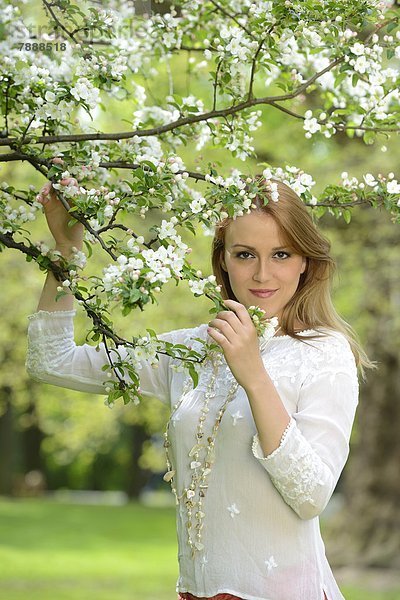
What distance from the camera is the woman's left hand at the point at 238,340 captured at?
247 centimetres

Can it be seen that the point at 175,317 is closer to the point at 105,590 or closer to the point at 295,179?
the point at 105,590

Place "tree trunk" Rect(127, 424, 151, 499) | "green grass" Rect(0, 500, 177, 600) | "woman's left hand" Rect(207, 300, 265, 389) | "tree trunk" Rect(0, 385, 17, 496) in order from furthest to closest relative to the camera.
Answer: "tree trunk" Rect(127, 424, 151, 499) < "tree trunk" Rect(0, 385, 17, 496) < "green grass" Rect(0, 500, 177, 600) < "woman's left hand" Rect(207, 300, 265, 389)

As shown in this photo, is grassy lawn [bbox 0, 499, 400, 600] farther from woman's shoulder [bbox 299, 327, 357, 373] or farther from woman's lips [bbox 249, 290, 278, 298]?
woman's lips [bbox 249, 290, 278, 298]

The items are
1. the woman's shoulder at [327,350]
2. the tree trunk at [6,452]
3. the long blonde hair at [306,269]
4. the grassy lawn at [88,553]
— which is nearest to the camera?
the woman's shoulder at [327,350]

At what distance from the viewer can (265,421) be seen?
8.23 ft

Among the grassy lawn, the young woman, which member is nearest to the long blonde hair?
the young woman

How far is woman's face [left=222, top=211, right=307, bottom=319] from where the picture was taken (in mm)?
2840

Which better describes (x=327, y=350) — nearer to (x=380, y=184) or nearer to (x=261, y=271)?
(x=261, y=271)

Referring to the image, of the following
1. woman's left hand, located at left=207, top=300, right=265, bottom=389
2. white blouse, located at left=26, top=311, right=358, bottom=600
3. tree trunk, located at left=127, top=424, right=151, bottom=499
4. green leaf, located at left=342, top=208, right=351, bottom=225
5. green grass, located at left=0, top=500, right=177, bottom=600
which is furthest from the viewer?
tree trunk, located at left=127, top=424, right=151, bottom=499

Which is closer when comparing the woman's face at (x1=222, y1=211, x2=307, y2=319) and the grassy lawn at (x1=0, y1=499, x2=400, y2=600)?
the woman's face at (x1=222, y1=211, x2=307, y2=319)

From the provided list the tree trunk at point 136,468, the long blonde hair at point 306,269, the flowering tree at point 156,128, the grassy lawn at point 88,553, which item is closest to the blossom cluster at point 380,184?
the flowering tree at point 156,128

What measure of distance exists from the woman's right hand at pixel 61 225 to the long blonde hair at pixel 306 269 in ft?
1.30

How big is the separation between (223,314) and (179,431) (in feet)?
1.67

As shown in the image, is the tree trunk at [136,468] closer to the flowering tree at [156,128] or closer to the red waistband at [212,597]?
the flowering tree at [156,128]
